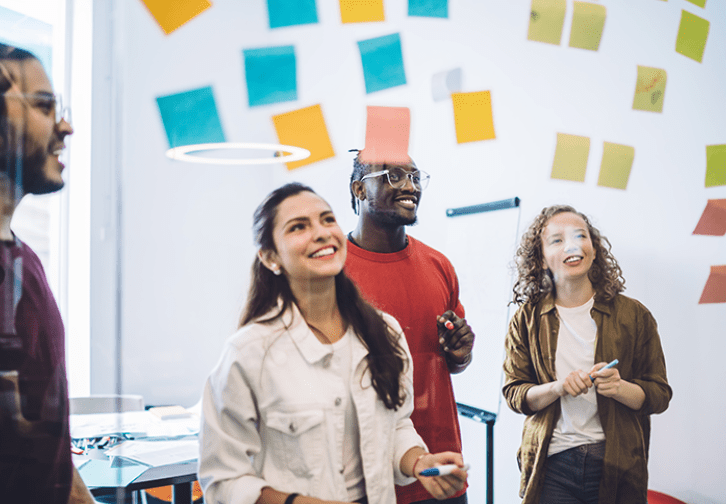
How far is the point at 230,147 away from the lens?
4.33ft

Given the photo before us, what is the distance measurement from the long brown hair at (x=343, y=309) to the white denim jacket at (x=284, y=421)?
0.03 meters

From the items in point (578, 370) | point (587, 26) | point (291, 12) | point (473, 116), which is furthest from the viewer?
point (587, 26)

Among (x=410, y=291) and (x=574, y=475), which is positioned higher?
(x=410, y=291)

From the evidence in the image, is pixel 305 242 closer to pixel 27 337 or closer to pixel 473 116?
pixel 27 337

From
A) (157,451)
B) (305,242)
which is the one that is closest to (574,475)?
(305,242)

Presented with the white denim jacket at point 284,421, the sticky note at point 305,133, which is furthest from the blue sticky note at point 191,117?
the white denim jacket at point 284,421

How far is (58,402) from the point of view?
0.98 meters

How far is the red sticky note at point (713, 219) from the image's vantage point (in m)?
1.76

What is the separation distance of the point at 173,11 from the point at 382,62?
0.54 m

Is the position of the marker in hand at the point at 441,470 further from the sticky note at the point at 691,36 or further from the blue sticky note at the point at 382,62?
the sticky note at the point at 691,36

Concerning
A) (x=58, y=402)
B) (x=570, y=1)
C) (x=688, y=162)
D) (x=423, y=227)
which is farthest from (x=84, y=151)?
(x=688, y=162)

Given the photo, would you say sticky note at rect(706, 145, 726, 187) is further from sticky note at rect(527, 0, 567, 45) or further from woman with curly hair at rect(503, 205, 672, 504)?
sticky note at rect(527, 0, 567, 45)

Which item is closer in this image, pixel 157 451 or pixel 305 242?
pixel 305 242

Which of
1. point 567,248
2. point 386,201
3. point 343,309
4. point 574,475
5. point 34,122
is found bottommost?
point 574,475
